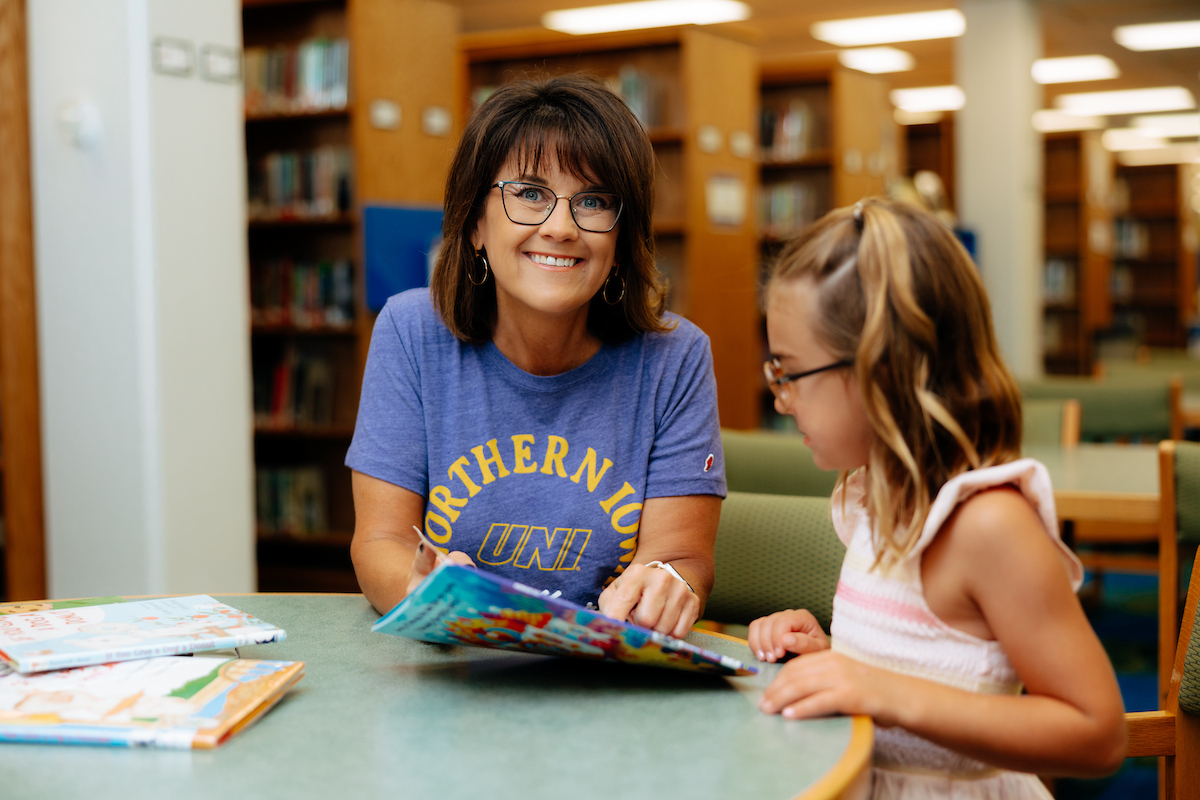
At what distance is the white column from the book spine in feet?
19.2

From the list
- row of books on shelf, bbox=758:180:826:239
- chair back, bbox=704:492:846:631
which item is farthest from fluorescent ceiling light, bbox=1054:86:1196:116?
chair back, bbox=704:492:846:631

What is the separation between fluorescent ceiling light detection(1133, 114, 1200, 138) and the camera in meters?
11.9

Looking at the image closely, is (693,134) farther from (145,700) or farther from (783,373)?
(145,700)

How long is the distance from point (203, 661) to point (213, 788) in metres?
0.25

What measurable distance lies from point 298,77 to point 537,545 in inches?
139

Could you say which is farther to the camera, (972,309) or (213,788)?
(972,309)

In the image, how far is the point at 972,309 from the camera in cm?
95

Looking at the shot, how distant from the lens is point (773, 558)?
1569mm

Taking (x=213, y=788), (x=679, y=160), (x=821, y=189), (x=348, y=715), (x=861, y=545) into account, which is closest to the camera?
(x=213, y=788)

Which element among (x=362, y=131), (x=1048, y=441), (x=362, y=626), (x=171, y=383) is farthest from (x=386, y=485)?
(x=362, y=131)

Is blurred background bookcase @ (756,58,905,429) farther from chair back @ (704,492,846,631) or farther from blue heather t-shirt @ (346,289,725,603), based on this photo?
blue heather t-shirt @ (346,289,725,603)

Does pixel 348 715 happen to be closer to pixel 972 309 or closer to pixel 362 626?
pixel 362 626

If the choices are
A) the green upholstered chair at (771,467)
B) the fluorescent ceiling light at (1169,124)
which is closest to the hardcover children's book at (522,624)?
the green upholstered chair at (771,467)

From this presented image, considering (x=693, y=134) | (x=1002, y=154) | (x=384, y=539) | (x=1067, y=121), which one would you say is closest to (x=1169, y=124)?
(x=1067, y=121)
